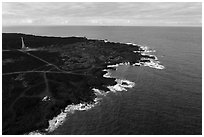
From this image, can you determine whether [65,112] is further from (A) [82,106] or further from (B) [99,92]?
(B) [99,92]

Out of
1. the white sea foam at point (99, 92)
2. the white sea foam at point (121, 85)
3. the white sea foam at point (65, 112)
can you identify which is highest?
the white sea foam at point (121, 85)

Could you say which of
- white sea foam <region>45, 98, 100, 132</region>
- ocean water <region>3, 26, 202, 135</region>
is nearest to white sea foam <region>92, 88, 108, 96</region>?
ocean water <region>3, 26, 202, 135</region>

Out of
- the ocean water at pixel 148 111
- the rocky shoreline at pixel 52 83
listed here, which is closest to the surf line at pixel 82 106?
the rocky shoreline at pixel 52 83

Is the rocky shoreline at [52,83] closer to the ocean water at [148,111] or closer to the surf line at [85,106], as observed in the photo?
the surf line at [85,106]

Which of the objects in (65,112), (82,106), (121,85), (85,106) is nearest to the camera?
(65,112)

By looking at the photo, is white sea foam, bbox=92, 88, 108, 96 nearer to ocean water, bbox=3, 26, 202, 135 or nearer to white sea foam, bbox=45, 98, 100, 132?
ocean water, bbox=3, 26, 202, 135

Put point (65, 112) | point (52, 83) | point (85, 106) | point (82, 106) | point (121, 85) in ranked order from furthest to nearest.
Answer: point (121, 85) < point (52, 83) < point (82, 106) < point (85, 106) < point (65, 112)

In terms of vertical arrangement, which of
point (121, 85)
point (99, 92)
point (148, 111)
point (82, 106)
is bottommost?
point (148, 111)

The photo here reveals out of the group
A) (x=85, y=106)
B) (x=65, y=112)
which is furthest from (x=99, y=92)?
(x=65, y=112)

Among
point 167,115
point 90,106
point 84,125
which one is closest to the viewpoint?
point 84,125

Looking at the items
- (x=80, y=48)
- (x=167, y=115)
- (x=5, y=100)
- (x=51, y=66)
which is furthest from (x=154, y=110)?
(x=80, y=48)

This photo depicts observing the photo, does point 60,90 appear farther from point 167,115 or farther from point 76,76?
point 167,115
